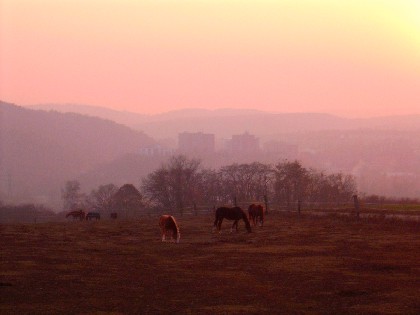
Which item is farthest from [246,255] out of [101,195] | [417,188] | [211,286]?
[417,188]

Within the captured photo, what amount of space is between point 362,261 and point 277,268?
9.31 ft

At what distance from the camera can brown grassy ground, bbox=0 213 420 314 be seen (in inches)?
A: 627

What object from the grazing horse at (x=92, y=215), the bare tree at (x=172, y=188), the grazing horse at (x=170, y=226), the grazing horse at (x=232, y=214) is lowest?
the grazing horse at (x=170, y=226)

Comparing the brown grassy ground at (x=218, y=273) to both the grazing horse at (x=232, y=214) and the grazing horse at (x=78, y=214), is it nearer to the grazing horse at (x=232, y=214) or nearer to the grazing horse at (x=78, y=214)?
the grazing horse at (x=232, y=214)

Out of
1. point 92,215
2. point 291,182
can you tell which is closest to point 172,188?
point 291,182

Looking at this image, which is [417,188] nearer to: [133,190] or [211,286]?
[133,190]

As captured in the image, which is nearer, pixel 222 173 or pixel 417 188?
pixel 222 173

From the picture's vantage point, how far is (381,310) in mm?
15133

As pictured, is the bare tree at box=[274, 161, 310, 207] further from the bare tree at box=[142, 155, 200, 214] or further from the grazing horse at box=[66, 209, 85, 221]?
the grazing horse at box=[66, 209, 85, 221]

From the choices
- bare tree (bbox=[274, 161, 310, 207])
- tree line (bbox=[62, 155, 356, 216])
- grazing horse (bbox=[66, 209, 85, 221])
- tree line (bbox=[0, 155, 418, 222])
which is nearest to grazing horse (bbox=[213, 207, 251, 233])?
grazing horse (bbox=[66, 209, 85, 221])

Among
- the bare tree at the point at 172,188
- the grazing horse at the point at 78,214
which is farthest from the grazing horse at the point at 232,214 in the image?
the bare tree at the point at 172,188

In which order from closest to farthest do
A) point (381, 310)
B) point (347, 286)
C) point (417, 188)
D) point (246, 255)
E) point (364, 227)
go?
point (381, 310) < point (347, 286) < point (246, 255) < point (364, 227) < point (417, 188)

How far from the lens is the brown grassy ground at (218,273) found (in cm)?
1592

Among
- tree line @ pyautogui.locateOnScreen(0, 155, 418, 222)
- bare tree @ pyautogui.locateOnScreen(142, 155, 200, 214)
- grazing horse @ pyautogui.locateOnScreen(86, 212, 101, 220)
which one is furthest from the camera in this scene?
bare tree @ pyautogui.locateOnScreen(142, 155, 200, 214)
